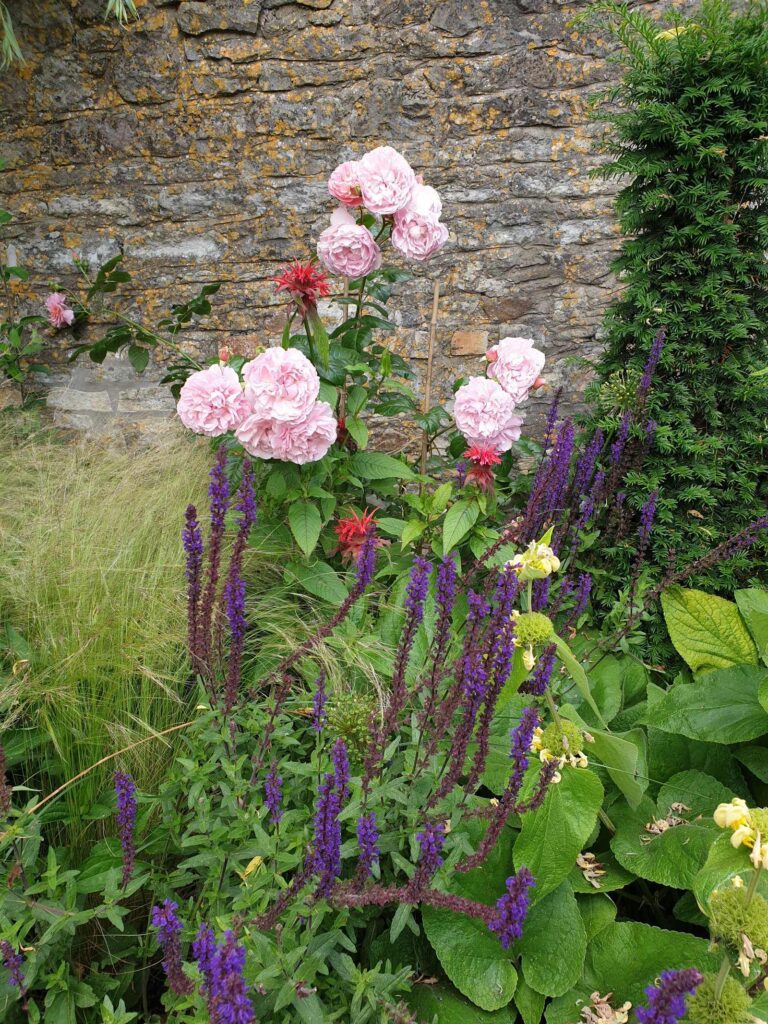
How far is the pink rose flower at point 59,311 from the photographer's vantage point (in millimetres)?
4418

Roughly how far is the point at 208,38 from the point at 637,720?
4189 millimetres

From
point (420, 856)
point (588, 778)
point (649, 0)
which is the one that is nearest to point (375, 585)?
point (588, 778)

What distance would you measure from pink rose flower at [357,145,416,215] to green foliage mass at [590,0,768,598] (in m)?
0.75

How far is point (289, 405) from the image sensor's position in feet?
6.70

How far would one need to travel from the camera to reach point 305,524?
2230 millimetres

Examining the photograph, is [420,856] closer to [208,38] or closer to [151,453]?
[151,453]

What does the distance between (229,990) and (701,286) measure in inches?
89.7

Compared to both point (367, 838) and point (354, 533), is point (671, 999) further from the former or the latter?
point (354, 533)

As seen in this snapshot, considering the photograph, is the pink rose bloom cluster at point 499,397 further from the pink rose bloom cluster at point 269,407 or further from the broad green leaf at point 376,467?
the pink rose bloom cluster at point 269,407

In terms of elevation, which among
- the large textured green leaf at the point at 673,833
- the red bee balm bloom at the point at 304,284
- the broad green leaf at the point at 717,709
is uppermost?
the red bee balm bloom at the point at 304,284

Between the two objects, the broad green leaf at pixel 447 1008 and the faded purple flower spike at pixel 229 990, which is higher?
the faded purple flower spike at pixel 229 990

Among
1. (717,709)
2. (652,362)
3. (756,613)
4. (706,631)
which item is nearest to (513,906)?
(717,709)

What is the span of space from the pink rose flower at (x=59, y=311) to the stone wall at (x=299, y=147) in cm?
19

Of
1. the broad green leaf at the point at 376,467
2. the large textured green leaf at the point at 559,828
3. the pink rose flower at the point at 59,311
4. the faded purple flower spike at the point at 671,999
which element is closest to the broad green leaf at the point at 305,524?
the broad green leaf at the point at 376,467
